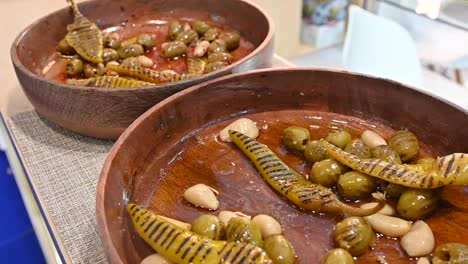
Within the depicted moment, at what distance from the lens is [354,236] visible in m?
0.52

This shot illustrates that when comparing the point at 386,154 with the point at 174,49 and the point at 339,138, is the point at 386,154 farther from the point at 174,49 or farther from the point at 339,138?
the point at 174,49

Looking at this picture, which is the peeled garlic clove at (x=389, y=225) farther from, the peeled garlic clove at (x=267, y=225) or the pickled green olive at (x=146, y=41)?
the pickled green olive at (x=146, y=41)

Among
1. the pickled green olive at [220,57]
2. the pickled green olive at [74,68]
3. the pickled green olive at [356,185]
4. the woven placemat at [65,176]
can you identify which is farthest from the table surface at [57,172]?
the pickled green olive at [356,185]

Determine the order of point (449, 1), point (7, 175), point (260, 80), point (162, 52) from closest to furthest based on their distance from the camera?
point (260, 80), point (162, 52), point (7, 175), point (449, 1)

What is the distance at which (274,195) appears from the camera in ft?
2.02

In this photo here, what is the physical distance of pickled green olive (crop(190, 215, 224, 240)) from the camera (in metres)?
0.52

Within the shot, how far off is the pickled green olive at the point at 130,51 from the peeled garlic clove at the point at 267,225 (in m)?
0.51

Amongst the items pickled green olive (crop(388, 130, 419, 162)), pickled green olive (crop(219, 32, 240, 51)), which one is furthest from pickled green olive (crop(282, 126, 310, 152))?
pickled green olive (crop(219, 32, 240, 51))

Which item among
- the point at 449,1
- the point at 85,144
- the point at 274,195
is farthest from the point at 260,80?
the point at 449,1

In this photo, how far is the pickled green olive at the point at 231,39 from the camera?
38.2 inches

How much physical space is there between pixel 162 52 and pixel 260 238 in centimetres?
56

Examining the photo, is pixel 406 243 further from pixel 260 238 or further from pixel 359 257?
pixel 260 238

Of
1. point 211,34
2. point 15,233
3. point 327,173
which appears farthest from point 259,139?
point 15,233

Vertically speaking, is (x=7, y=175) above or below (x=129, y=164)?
below
